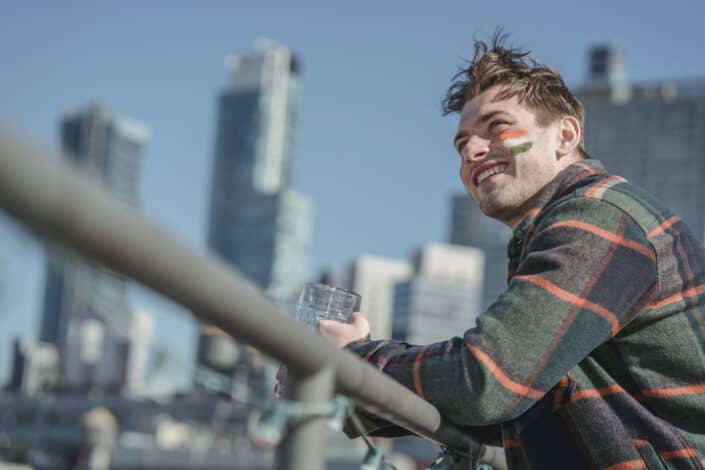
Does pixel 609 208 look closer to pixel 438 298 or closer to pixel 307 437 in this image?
pixel 307 437

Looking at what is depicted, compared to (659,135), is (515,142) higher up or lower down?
lower down

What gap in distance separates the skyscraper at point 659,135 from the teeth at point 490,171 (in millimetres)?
127876

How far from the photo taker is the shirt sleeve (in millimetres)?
1703

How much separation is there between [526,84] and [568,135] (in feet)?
0.41

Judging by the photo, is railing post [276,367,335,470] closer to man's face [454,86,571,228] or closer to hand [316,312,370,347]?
hand [316,312,370,347]

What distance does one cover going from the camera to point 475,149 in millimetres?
2191

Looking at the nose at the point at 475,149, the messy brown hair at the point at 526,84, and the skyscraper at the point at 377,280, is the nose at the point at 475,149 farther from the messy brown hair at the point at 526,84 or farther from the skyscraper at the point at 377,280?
the skyscraper at the point at 377,280

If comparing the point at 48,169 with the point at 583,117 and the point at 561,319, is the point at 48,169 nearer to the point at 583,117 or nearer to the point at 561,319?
the point at 561,319

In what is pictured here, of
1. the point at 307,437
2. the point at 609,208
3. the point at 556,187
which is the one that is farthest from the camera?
the point at 556,187

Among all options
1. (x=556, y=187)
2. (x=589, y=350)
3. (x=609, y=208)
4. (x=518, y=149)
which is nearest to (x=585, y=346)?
(x=589, y=350)

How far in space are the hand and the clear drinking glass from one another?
121 millimetres

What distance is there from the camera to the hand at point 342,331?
1.94 meters

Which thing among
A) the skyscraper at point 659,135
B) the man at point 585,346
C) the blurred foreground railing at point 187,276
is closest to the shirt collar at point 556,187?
the man at point 585,346

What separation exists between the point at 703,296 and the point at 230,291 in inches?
44.6
